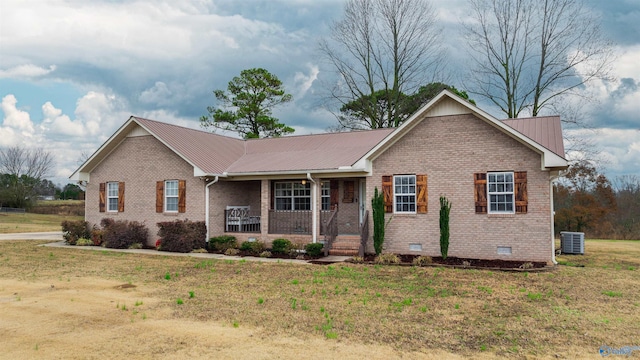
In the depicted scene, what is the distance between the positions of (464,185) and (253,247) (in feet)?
26.2

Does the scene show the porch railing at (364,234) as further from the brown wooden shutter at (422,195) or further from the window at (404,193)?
the brown wooden shutter at (422,195)

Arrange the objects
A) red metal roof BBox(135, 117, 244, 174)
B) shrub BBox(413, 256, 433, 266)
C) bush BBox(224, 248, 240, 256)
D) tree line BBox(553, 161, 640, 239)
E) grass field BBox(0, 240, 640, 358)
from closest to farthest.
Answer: grass field BBox(0, 240, 640, 358) → shrub BBox(413, 256, 433, 266) → bush BBox(224, 248, 240, 256) → red metal roof BBox(135, 117, 244, 174) → tree line BBox(553, 161, 640, 239)

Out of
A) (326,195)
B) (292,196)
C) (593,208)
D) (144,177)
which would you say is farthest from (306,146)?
(593,208)

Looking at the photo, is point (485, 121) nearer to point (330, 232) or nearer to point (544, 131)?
point (544, 131)

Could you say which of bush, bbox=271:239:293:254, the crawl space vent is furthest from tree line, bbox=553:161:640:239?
bush, bbox=271:239:293:254

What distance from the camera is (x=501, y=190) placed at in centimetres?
1530

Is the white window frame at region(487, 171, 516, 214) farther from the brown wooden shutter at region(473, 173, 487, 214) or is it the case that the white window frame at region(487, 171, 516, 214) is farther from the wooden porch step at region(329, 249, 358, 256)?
the wooden porch step at region(329, 249, 358, 256)

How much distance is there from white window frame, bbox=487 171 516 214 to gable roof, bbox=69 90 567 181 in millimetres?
1186

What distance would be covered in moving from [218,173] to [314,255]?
5.56 meters

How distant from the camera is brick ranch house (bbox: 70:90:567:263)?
49.3ft

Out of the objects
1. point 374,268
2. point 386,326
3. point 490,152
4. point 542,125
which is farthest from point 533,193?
point 386,326

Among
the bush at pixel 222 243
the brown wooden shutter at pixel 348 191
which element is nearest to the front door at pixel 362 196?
the brown wooden shutter at pixel 348 191

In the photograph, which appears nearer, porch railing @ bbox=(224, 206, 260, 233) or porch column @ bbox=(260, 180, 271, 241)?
porch column @ bbox=(260, 180, 271, 241)

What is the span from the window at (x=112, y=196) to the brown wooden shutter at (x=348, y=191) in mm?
10659
